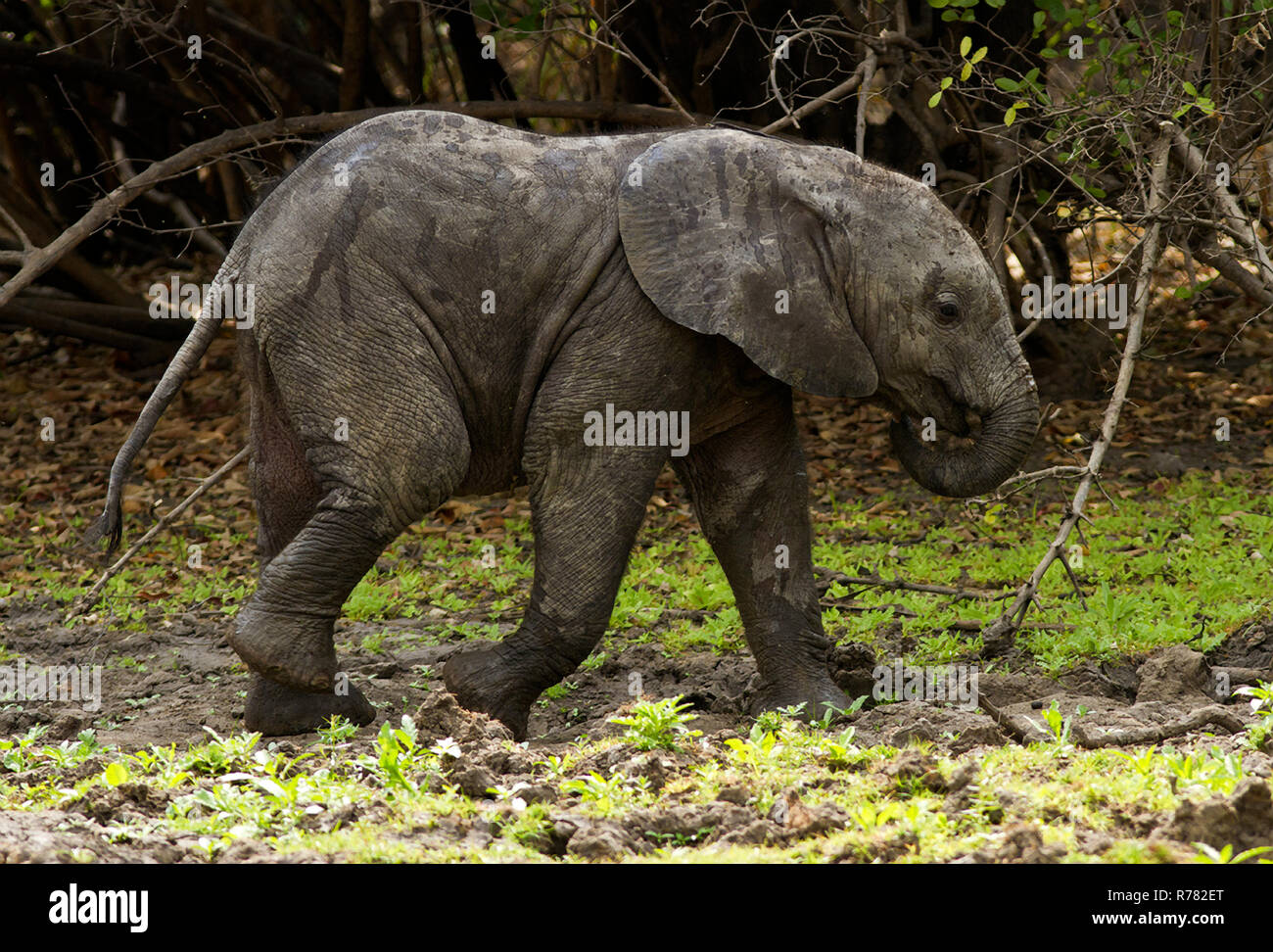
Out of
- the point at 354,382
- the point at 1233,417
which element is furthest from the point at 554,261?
A: the point at 1233,417

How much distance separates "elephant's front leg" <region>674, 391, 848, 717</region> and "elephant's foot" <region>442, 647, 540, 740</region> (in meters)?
1.16

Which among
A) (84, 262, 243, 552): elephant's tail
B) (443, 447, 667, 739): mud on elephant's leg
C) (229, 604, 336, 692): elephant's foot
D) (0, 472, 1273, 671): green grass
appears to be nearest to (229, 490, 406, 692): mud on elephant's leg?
(229, 604, 336, 692): elephant's foot

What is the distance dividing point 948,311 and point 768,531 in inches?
50.0

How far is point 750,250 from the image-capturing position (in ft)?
21.7

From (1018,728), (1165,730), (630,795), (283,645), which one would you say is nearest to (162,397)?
(283,645)

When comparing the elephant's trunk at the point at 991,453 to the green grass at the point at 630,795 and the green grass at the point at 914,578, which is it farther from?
the green grass at the point at 630,795

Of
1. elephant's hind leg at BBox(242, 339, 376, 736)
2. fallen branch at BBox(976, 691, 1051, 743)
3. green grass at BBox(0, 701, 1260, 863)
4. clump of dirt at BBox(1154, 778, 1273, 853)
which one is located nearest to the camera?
clump of dirt at BBox(1154, 778, 1273, 853)

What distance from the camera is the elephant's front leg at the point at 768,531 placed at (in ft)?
23.7

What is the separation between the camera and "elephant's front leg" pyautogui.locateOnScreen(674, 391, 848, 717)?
23.7 feet

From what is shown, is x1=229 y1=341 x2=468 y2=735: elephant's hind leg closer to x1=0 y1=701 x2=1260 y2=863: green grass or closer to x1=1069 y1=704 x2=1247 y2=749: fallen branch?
x1=0 y1=701 x2=1260 y2=863: green grass

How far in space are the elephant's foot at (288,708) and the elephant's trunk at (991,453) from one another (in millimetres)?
2730

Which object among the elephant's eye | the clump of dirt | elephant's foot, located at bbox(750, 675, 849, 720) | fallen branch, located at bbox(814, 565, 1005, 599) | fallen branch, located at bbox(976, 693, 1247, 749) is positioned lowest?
the clump of dirt

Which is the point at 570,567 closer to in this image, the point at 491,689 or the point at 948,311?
the point at 491,689

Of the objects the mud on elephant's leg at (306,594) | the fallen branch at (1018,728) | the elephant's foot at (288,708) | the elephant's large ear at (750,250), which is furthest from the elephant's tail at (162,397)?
the fallen branch at (1018,728)
